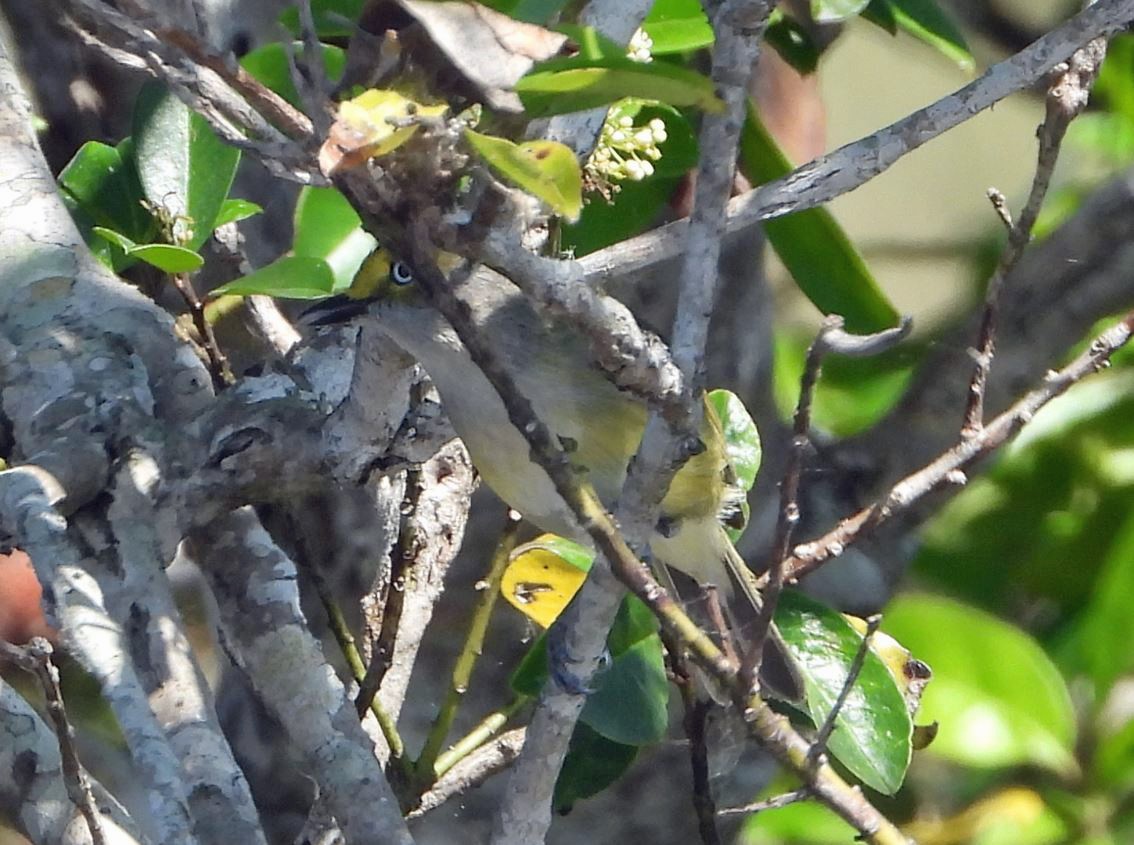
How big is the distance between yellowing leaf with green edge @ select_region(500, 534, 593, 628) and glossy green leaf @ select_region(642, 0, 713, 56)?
1.34ft

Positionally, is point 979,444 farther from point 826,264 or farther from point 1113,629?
point 1113,629

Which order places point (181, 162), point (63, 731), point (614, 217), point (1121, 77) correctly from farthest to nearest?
point (1121, 77), point (614, 217), point (181, 162), point (63, 731)

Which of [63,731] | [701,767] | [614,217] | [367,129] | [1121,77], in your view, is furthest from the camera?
[1121,77]

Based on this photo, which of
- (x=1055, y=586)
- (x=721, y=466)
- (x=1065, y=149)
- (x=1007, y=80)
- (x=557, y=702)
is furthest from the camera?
(x=1065, y=149)

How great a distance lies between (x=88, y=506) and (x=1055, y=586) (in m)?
1.25

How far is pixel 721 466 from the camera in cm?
117

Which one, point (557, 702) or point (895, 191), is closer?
point (557, 702)

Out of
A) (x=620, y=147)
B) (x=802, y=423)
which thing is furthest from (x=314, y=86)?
(x=620, y=147)

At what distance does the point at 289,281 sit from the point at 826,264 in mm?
510

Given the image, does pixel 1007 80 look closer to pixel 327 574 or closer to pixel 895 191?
pixel 327 574

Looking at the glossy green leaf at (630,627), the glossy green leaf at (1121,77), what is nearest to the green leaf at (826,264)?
the glossy green leaf at (630,627)

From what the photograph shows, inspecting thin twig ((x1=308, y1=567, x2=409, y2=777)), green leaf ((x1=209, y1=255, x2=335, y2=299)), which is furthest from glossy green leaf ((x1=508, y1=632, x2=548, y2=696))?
green leaf ((x1=209, y1=255, x2=335, y2=299))

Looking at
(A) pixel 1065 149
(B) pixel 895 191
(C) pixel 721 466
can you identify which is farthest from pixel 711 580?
(B) pixel 895 191

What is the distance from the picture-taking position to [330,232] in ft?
3.67
